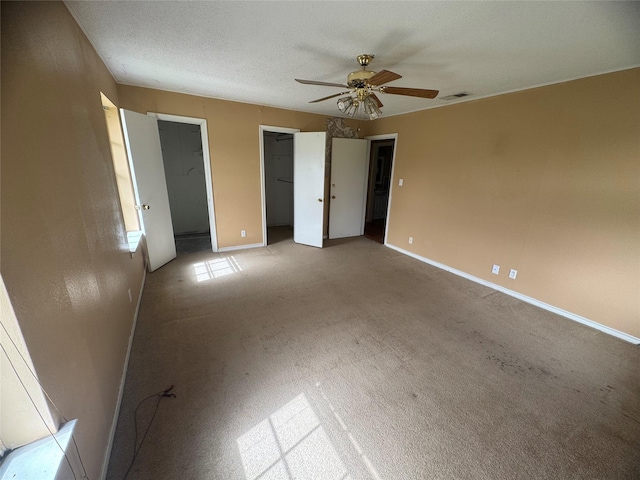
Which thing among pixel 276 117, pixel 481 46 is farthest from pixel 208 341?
pixel 276 117

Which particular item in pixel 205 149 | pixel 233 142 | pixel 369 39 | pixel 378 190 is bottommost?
pixel 378 190

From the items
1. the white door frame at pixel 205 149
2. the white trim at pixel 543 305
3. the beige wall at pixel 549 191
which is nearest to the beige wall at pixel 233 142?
the white door frame at pixel 205 149

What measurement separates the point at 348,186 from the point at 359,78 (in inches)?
115

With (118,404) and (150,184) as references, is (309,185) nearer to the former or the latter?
(150,184)

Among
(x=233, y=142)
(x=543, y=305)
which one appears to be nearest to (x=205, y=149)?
(x=233, y=142)

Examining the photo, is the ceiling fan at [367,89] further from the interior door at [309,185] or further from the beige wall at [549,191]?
the interior door at [309,185]

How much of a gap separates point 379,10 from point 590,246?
2779mm

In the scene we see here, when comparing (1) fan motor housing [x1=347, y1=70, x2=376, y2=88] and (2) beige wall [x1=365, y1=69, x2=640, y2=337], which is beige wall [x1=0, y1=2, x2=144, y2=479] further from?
(2) beige wall [x1=365, y1=69, x2=640, y2=337]

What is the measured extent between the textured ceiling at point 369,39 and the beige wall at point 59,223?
51 cm

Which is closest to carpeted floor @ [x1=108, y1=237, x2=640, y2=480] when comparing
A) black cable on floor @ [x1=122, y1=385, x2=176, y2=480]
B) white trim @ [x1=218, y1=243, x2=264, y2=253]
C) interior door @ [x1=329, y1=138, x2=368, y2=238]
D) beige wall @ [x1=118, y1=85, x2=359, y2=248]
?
black cable on floor @ [x1=122, y1=385, x2=176, y2=480]

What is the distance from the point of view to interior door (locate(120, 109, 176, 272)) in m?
2.82

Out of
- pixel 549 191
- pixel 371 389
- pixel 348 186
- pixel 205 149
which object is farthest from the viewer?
pixel 348 186

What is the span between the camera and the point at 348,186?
15.7 ft

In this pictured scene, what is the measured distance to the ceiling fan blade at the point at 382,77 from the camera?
161 cm
